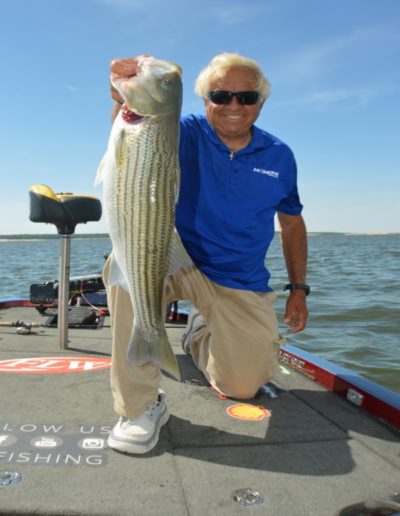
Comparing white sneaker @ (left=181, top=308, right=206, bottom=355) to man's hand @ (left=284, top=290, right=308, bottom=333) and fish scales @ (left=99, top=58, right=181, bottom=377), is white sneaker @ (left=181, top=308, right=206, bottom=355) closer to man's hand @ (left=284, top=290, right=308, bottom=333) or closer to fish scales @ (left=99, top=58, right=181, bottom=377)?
man's hand @ (left=284, top=290, right=308, bottom=333)

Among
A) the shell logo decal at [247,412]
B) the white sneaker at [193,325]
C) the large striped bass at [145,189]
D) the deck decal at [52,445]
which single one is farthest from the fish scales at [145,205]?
the white sneaker at [193,325]

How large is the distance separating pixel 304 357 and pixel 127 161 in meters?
2.71

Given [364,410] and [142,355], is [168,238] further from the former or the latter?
[364,410]

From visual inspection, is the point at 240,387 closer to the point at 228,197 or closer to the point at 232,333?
the point at 232,333

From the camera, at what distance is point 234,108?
152 inches

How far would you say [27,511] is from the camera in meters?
2.19

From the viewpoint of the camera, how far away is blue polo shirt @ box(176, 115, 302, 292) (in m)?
3.91

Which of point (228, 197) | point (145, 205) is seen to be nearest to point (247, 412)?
point (228, 197)

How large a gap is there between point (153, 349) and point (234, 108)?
2023 mm

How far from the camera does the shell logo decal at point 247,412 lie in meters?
3.45

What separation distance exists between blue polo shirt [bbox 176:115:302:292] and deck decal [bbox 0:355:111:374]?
1332 mm

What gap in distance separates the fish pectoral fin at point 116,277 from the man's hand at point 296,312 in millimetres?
1717

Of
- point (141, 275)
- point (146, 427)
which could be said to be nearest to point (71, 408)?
point (146, 427)

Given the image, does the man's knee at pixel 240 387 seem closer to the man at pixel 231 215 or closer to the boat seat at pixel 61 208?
the man at pixel 231 215
